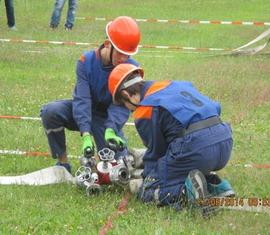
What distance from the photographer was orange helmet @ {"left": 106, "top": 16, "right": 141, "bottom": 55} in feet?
17.7

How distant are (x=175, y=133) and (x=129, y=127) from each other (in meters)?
2.90

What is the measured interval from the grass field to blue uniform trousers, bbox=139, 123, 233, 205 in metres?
0.15

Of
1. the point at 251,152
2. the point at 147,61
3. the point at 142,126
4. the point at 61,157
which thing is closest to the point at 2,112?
the point at 61,157

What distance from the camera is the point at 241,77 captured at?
11172mm

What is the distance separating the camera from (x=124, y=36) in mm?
5387

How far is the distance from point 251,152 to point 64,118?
6.84 feet

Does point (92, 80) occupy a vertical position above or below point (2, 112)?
above

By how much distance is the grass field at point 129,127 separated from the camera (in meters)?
4.51

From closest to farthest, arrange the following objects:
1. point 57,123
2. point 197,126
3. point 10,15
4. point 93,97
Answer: point 197,126 < point 57,123 < point 93,97 < point 10,15

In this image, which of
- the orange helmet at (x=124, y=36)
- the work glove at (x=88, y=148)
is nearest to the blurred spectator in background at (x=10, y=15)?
the orange helmet at (x=124, y=36)

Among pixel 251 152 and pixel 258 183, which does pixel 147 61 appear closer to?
pixel 251 152
